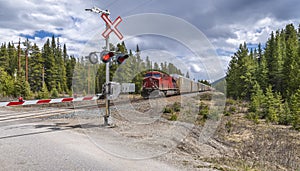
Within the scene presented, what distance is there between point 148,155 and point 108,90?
3.46 metres

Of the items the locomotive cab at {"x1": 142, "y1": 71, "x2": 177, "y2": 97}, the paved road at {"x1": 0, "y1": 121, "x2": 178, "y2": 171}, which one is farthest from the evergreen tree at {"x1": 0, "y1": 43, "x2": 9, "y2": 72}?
the paved road at {"x1": 0, "y1": 121, "x2": 178, "y2": 171}

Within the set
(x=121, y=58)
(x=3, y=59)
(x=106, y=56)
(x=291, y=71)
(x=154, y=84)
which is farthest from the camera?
(x=3, y=59)

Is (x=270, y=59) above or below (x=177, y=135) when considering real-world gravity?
above

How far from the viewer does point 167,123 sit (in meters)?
9.47

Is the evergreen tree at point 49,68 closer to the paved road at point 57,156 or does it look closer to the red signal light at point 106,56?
the red signal light at point 106,56

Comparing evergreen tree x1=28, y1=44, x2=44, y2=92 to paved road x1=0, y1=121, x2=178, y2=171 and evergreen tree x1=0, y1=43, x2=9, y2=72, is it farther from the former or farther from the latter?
paved road x1=0, y1=121, x2=178, y2=171

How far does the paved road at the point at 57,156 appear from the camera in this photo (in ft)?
14.0

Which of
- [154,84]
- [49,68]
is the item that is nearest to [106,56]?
[154,84]

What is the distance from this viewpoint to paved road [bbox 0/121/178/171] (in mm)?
4277

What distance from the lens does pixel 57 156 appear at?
15.5 feet

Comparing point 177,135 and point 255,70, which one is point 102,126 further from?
point 255,70

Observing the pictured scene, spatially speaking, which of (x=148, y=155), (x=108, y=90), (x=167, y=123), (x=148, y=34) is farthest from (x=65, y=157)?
(x=167, y=123)

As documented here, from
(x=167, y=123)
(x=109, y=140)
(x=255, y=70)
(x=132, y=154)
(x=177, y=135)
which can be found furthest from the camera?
(x=255, y=70)

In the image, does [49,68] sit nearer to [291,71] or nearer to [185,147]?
[291,71]
